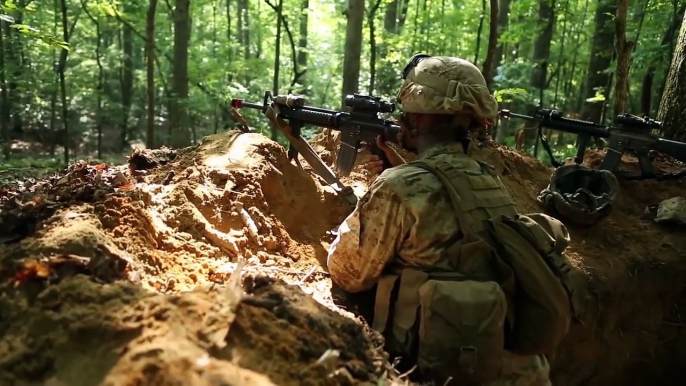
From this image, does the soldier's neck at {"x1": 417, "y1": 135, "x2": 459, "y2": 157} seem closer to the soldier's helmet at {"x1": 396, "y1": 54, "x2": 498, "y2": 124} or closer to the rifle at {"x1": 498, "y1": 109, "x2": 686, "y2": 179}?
the soldier's helmet at {"x1": 396, "y1": 54, "x2": 498, "y2": 124}

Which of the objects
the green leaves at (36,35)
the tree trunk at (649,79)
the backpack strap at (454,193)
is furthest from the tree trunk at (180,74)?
the tree trunk at (649,79)

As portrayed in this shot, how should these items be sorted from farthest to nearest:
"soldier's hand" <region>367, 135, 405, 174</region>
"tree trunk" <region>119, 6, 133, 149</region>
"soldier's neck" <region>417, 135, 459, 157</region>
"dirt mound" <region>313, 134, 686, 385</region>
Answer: "tree trunk" <region>119, 6, 133, 149</region>
"dirt mound" <region>313, 134, 686, 385</region>
"soldier's hand" <region>367, 135, 405, 174</region>
"soldier's neck" <region>417, 135, 459, 157</region>

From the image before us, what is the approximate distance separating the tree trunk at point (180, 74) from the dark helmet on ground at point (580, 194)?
6792mm

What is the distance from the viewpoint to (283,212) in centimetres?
447

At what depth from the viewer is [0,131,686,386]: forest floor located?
1627 millimetres

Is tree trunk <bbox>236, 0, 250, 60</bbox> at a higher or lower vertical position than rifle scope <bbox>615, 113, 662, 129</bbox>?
higher

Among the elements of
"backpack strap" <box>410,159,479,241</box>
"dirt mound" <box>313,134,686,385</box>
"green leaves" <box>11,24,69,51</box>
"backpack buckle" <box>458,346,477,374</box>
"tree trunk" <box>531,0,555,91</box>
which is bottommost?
"dirt mound" <box>313,134,686,385</box>

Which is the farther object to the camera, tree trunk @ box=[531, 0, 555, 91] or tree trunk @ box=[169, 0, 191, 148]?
tree trunk @ box=[531, 0, 555, 91]

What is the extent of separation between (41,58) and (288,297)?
16184mm

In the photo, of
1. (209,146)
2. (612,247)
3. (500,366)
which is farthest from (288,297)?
(612,247)

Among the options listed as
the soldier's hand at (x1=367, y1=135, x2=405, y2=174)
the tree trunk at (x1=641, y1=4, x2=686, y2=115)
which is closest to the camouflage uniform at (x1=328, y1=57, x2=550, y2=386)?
the soldier's hand at (x1=367, y1=135, x2=405, y2=174)

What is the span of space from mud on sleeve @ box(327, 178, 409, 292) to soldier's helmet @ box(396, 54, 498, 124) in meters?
0.54

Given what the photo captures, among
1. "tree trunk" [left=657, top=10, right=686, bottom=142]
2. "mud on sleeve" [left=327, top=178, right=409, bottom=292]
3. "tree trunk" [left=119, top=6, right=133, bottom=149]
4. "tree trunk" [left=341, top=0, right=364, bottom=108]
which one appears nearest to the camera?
"mud on sleeve" [left=327, top=178, right=409, bottom=292]

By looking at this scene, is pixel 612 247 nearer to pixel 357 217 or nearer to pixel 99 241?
pixel 357 217
